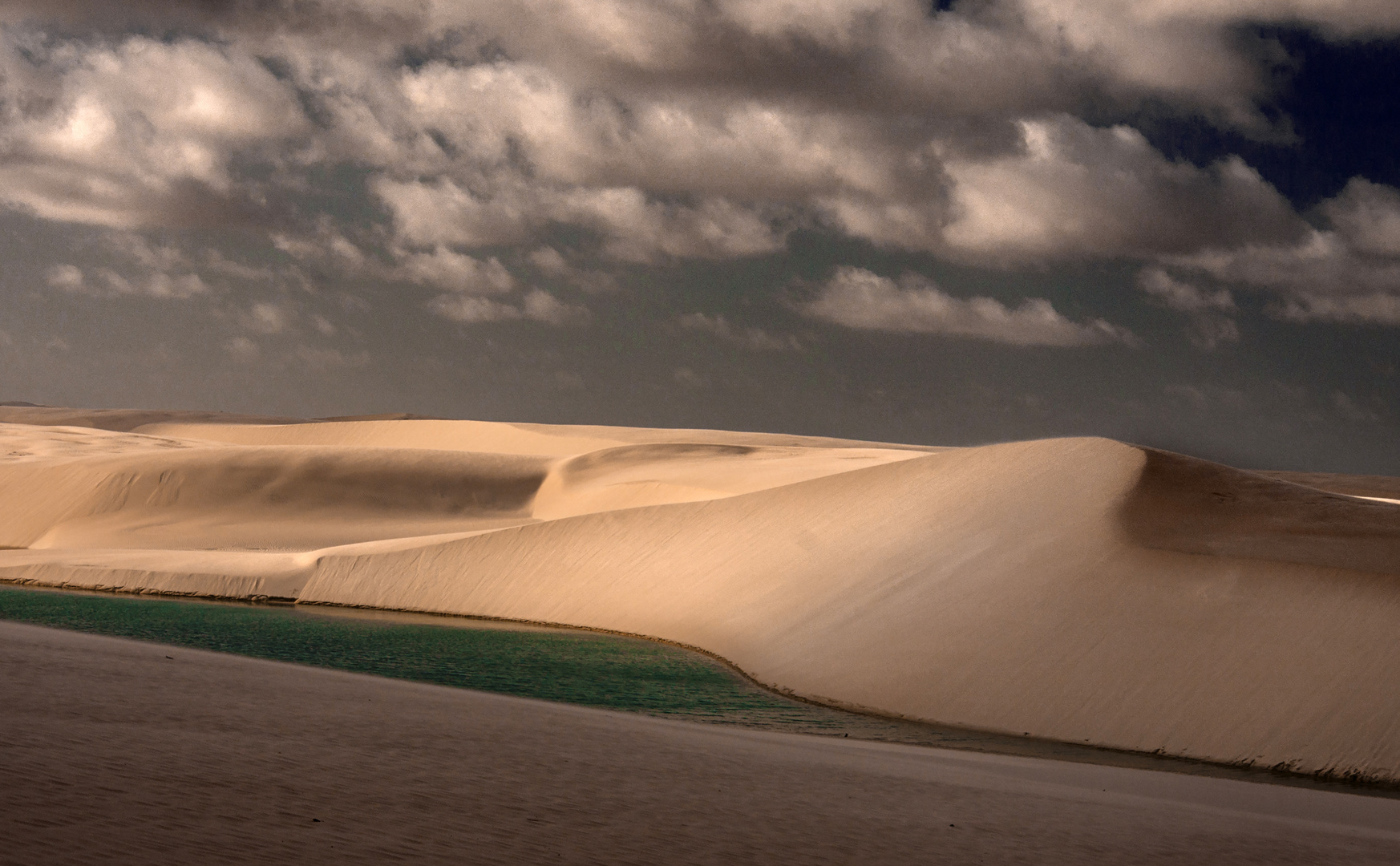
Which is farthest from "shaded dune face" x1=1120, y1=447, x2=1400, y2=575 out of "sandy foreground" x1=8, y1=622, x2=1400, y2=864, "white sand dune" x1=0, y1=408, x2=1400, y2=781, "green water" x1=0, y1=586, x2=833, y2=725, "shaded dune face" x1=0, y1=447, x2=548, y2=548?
"shaded dune face" x1=0, y1=447, x2=548, y2=548

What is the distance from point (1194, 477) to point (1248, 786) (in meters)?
11.1

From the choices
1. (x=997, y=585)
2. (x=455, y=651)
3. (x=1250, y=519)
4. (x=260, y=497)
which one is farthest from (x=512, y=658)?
(x=260, y=497)

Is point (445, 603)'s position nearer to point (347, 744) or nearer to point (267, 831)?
point (347, 744)

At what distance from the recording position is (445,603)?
2638 cm

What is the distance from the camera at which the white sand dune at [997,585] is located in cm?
1394

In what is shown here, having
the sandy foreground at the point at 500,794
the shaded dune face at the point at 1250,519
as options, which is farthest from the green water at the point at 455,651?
the shaded dune face at the point at 1250,519

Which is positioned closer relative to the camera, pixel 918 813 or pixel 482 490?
pixel 918 813

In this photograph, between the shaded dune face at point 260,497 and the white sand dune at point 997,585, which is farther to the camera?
the shaded dune face at point 260,497

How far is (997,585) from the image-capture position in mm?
17859

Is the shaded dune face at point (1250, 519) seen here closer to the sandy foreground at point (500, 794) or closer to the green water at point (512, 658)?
the green water at point (512, 658)

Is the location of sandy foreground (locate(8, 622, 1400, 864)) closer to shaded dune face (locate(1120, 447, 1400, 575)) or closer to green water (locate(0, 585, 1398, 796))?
green water (locate(0, 585, 1398, 796))

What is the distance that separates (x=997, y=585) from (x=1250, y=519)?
4469 mm

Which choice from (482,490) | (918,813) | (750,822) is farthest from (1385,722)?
(482,490)

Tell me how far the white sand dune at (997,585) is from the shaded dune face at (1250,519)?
0.06m
